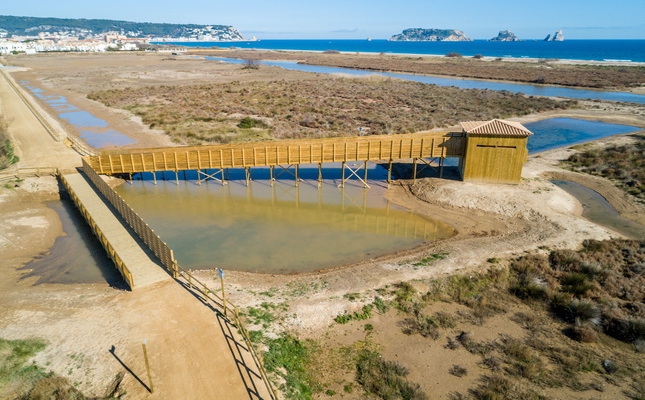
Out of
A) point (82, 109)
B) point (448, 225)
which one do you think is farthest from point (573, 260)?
point (82, 109)

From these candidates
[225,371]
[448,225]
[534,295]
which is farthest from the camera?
[448,225]

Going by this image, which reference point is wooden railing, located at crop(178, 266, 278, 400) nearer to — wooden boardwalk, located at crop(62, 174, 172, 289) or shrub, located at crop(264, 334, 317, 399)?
shrub, located at crop(264, 334, 317, 399)

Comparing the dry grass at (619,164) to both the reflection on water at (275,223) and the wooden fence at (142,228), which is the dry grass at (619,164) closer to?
the reflection on water at (275,223)

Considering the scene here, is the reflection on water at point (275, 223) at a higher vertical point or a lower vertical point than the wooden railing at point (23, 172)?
lower

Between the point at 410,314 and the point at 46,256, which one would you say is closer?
the point at 410,314

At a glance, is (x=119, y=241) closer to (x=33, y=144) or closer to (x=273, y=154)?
(x=273, y=154)

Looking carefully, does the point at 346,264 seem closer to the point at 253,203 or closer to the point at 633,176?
the point at 253,203

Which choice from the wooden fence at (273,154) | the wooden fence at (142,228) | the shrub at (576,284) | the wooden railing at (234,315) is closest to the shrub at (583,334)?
the shrub at (576,284)
